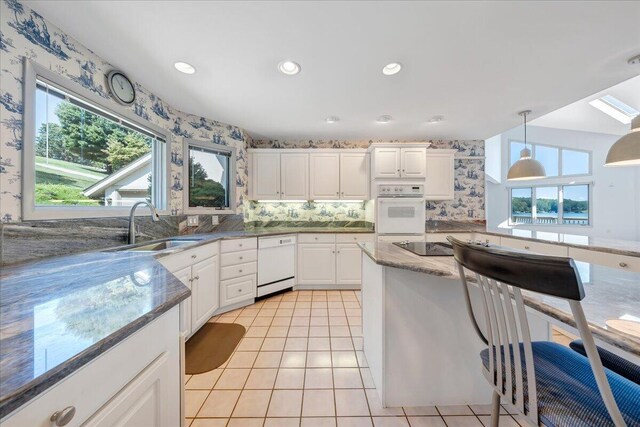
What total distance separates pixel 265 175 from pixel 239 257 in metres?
1.40

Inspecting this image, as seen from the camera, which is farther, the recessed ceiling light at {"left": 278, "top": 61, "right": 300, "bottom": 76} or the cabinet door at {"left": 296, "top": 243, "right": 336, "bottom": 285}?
the cabinet door at {"left": 296, "top": 243, "right": 336, "bottom": 285}

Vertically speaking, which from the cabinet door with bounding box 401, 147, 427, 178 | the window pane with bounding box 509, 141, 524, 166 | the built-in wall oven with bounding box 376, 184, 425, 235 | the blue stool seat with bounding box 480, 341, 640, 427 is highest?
the window pane with bounding box 509, 141, 524, 166

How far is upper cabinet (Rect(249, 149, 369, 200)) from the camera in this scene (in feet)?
12.1

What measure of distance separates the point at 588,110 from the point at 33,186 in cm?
853

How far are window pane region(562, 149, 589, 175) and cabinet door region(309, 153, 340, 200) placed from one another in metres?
7.24

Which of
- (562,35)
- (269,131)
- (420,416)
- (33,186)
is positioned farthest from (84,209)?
(562,35)

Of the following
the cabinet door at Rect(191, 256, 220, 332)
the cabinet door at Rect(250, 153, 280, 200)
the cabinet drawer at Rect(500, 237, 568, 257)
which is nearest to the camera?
the cabinet door at Rect(191, 256, 220, 332)

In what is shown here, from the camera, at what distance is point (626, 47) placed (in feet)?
5.68

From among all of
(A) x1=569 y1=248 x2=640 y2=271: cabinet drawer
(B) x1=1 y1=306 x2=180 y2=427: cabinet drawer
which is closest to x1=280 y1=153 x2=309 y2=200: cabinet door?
(B) x1=1 y1=306 x2=180 y2=427: cabinet drawer

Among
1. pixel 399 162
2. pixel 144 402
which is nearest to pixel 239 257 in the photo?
pixel 144 402

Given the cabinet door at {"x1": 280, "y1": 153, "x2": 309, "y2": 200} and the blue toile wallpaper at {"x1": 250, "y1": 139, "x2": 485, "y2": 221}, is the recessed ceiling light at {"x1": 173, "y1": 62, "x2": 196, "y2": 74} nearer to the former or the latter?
the cabinet door at {"x1": 280, "y1": 153, "x2": 309, "y2": 200}

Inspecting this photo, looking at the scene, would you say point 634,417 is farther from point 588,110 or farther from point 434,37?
point 588,110

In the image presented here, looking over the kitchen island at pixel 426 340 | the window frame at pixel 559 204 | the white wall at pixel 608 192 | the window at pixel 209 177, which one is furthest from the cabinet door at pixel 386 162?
the white wall at pixel 608 192

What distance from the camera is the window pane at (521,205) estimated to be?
721 cm
